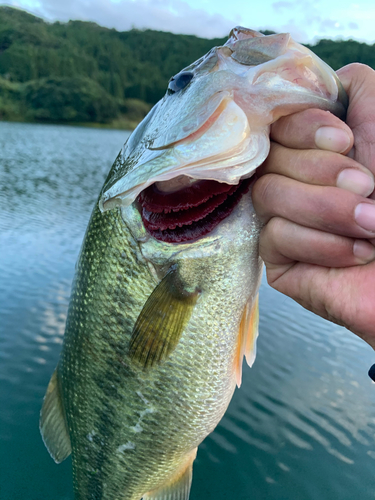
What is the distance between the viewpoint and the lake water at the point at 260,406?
4.04 metres

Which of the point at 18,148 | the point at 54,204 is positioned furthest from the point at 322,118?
the point at 18,148

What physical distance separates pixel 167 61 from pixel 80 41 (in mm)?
29159

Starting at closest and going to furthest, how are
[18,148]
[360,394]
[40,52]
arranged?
1. [360,394]
2. [18,148]
3. [40,52]

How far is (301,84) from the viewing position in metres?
1.29

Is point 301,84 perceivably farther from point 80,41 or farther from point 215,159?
point 80,41

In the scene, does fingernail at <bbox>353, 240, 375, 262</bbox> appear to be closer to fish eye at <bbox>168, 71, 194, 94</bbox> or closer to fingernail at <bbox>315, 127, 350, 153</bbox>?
fingernail at <bbox>315, 127, 350, 153</bbox>

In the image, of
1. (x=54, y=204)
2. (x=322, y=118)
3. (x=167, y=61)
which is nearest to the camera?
(x=322, y=118)

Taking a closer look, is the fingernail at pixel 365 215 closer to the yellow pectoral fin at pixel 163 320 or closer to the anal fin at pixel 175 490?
the yellow pectoral fin at pixel 163 320

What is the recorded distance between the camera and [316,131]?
50.2 inches

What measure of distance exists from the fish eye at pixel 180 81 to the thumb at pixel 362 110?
23.8 inches

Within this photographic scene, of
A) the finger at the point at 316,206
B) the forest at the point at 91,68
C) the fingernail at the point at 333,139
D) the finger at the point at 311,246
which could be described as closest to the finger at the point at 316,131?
the fingernail at the point at 333,139

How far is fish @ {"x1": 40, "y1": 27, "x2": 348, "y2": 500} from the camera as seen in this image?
1314mm

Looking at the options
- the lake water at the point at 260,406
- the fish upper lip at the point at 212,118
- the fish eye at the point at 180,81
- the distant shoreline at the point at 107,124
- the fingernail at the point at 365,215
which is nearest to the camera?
the fingernail at the point at 365,215

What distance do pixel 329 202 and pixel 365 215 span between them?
120 millimetres
